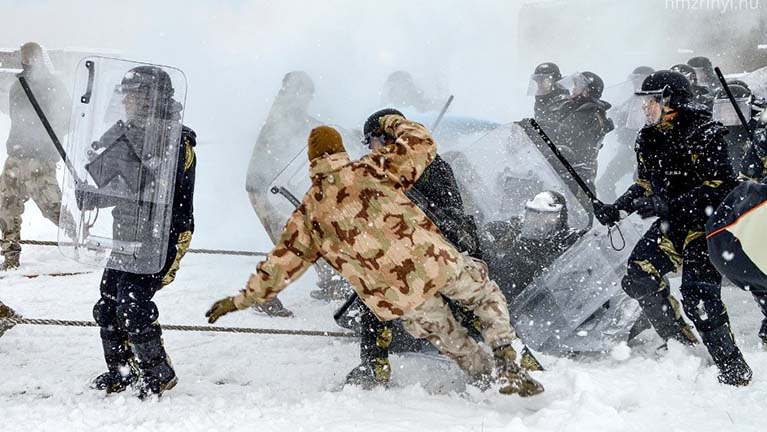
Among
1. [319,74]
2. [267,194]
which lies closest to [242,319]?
[267,194]

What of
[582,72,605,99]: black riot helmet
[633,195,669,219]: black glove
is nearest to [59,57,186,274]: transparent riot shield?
[633,195,669,219]: black glove

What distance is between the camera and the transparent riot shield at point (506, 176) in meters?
5.17

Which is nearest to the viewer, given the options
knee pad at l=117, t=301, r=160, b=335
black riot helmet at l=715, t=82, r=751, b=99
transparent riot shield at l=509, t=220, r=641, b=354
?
knee pad at l=117, t=301, r=160, b=335

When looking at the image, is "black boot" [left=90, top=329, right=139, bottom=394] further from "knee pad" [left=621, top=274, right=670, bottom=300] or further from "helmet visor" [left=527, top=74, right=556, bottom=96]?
"helmet visor" [left=527, top=74, right=556, bottom=96]

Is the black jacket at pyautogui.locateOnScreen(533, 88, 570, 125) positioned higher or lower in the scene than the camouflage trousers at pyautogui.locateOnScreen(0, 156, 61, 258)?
higher

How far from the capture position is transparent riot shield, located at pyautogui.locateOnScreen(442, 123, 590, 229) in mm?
5168

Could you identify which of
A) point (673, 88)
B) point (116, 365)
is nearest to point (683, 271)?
point (673, 88)

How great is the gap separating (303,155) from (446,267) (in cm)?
231

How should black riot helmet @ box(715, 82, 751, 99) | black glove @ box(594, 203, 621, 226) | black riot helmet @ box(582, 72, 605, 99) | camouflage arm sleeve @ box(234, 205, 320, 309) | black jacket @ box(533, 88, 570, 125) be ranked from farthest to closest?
black jacket @ box(533, 88, 570, 125)
black riot helmet @ box(582, 72, 605, 99)
black riot helmet @ box(715, 82, 751, 99)
black glove @ box(594, 203, 621, 226)
camouflage arm sleeve @ box(234, 205, 320, 309)

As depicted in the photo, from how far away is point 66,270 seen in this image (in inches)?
280

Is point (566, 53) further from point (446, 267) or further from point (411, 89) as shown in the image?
point (446, 267)

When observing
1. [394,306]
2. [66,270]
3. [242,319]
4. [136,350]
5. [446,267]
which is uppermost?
[446,267]

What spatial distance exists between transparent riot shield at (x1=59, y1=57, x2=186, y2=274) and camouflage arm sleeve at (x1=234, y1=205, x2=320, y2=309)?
0.70 meters

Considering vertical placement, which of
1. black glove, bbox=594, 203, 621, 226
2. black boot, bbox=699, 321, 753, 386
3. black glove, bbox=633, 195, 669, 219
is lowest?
black boot, bbox=699, 321, 753, 386
